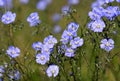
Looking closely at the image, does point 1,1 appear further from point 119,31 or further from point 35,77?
point 119,31

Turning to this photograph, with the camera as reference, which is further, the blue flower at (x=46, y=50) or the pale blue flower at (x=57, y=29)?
the pale blue flower at (x=57, y=29)

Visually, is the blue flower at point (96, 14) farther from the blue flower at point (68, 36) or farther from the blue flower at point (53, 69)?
the blue flower at point (53, 69)

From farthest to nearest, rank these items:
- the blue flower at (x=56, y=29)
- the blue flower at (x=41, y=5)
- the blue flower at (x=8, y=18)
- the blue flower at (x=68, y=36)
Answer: the blue flower at (x=41, y=5) < the blue flower at (x=56, y=29) < the blue flower at (x=8, y=18) < the blue flower at (x=68, y=36)

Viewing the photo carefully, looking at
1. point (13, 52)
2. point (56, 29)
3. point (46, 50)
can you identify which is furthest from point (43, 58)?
point (56, 29)

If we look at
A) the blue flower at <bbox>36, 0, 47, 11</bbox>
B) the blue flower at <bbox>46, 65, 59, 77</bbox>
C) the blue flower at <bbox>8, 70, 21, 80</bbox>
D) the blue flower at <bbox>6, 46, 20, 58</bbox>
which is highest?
the blue flower at <bbox>6, 46, 20, 58</bbox>

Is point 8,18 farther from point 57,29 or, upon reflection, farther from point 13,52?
point 57,29

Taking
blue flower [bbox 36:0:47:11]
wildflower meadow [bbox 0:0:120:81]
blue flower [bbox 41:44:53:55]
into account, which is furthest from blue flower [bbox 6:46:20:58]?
blue flower [bbox 36:0:47:11]

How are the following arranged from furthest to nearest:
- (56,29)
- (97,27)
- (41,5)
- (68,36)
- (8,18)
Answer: (41,5), (56,29), (8,18), (68,36), (97,27)

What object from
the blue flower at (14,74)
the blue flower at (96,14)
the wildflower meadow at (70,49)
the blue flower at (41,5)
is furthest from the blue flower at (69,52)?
the blue flower at (41,5)

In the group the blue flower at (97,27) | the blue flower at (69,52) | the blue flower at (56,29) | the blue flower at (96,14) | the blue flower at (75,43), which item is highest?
the blue flower at (96,14)

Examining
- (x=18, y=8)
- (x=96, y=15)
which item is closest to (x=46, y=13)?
(x=18, y=8)

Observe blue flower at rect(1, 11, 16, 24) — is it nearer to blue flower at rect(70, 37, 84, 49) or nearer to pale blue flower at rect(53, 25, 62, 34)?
blue flower at rect(70, 37, 84, 49)
